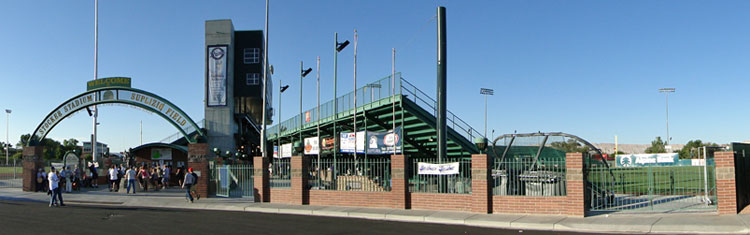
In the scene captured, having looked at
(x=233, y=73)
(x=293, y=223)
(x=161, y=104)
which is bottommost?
(x=293, y=223)

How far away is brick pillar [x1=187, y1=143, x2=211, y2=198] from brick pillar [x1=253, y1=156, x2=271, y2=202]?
3096 millimetres

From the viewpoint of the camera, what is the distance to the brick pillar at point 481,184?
52.5 feet

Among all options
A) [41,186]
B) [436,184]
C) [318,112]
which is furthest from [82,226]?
[318,112]

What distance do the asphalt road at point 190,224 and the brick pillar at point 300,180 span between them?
2.49 m

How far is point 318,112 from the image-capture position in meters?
35.1

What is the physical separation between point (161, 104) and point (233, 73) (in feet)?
57.4

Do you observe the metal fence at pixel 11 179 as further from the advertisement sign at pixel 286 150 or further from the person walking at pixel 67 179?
the advertisement sign at pixel 286 150

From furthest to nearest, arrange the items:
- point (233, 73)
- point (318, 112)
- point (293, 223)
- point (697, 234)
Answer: point (233, 73), point (318, 112), point (293, 223), point (697, 234)

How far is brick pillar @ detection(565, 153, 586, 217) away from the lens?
14883mm

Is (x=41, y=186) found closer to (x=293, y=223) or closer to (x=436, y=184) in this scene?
(x=293, y=223)

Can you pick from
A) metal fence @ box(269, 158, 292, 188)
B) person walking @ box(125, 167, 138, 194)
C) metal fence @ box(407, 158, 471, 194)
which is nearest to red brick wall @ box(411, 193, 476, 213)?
metal fence @ box(407, 158, 471, 194)

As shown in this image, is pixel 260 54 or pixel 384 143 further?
pixel 260 54

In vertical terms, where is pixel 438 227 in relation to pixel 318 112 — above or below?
below

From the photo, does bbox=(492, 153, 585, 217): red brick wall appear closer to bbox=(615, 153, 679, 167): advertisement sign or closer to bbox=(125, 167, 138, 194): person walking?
bbox=(615, 153, 679, 167): advertisement sign
